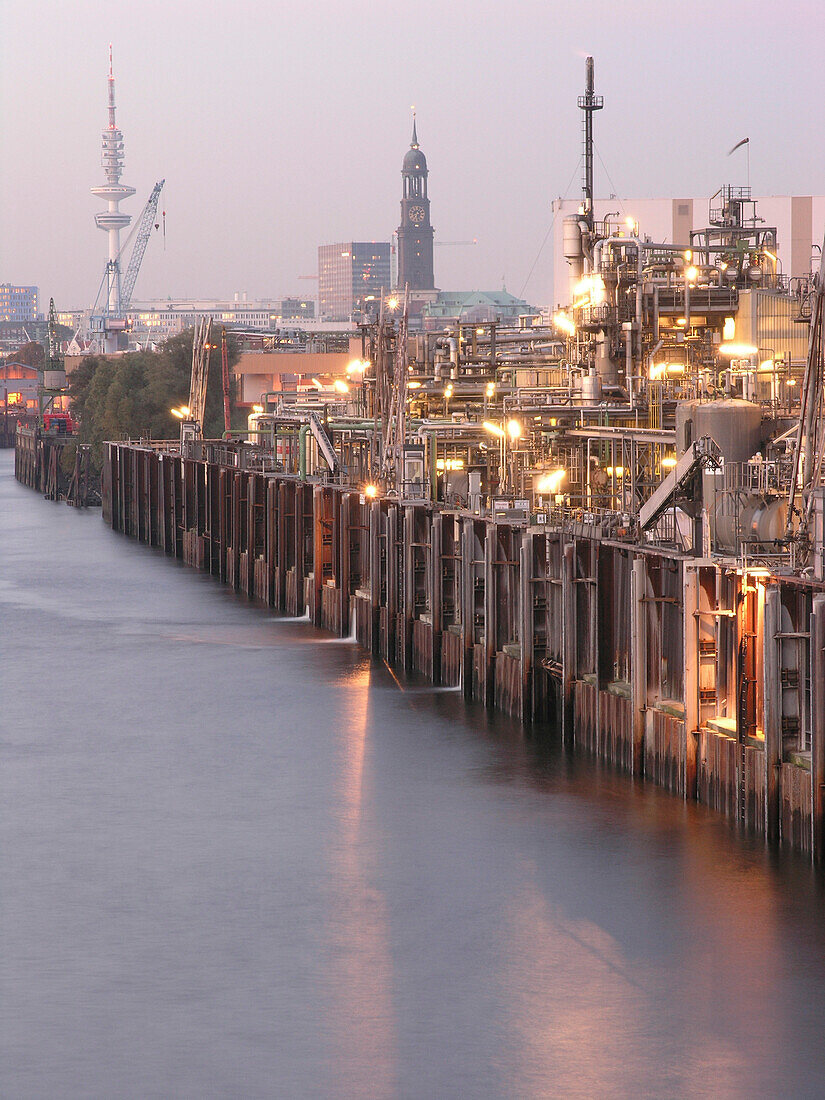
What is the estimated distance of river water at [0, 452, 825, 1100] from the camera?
62.0ft

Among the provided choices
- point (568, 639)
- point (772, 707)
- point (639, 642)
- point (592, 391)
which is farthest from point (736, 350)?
point (772, 707)

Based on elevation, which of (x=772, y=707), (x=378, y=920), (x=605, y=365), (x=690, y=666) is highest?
(x=605, y=365)

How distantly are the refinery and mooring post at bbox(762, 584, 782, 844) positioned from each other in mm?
39

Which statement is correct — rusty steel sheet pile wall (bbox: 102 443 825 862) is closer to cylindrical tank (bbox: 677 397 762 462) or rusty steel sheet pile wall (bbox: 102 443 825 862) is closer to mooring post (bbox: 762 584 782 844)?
mooring post (bbox: 762 584 782 844)

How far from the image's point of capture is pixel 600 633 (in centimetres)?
2923

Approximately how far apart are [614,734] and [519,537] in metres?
6.26

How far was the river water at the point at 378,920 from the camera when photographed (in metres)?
18.9

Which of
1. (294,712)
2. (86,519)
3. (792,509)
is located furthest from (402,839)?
(86,519)

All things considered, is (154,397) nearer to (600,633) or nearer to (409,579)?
(409,579)

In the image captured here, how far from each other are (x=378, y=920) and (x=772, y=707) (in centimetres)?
630

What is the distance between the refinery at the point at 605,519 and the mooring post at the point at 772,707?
4 centimetres

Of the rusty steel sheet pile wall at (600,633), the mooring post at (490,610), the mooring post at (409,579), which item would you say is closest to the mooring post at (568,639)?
the rusty steel sheet pile wall at (600,633)

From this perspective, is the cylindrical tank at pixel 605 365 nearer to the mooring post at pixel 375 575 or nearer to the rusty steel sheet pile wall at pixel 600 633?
the rusty steel sheet pile wall at pixel 600 633

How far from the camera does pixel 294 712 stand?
3800cm
